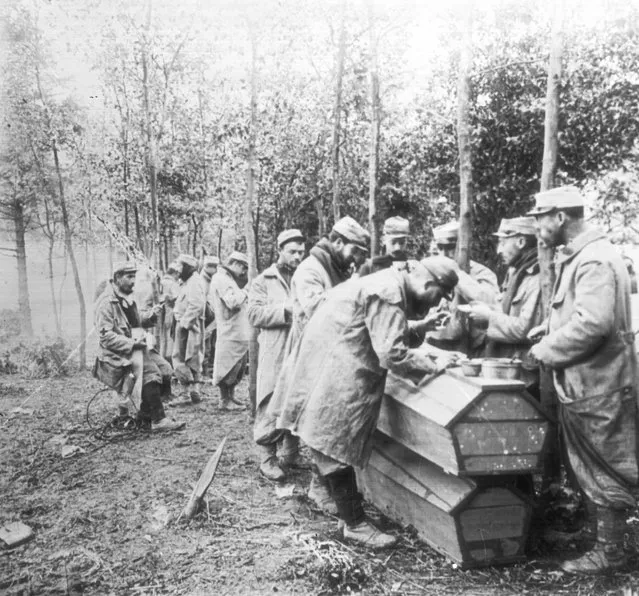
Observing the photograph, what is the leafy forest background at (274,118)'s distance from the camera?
5855 millimetres

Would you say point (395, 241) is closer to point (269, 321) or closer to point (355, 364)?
point (269, 321)

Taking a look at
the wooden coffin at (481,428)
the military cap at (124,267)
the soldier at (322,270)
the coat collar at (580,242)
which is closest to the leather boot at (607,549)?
the wooden coffin at (481,428)

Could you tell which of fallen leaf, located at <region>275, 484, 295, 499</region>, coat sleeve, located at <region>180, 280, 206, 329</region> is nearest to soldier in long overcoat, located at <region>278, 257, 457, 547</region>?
fallen leaf, located at <region>275, 484, 295, 499</region>

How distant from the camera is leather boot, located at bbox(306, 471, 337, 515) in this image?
4.15 m

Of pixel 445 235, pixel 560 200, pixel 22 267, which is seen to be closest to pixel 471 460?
pixel 560 200

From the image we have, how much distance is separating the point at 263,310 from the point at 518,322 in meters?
2.20

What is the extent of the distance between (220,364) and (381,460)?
4311 millimetres

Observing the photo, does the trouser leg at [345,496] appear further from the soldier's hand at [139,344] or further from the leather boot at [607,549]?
the soldier's hand at [139,344]

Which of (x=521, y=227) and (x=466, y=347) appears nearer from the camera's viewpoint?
(x=521, y=227)

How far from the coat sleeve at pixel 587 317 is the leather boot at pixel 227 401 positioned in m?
5.26

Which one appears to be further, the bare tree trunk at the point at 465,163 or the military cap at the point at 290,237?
the bare tree trunk at the point at 465,163

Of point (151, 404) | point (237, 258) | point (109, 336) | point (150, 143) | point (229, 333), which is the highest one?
point (150, 143)

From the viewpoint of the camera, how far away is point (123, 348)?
20.2 feet

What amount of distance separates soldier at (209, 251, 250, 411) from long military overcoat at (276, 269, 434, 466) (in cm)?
424
